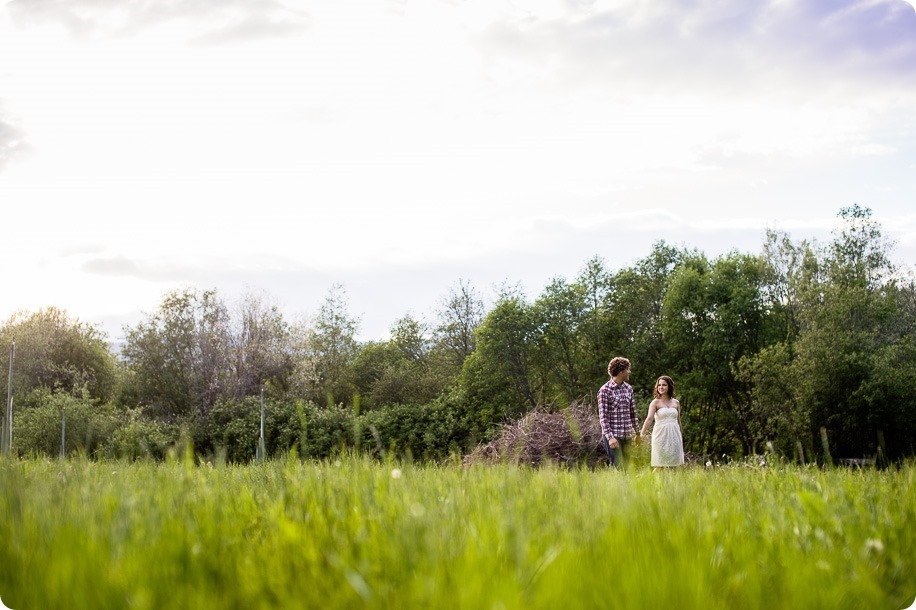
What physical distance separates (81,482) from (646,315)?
149 ft

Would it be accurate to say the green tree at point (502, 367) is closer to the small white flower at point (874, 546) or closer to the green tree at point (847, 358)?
the green tree at point (847, 358)

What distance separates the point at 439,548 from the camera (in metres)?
2.64

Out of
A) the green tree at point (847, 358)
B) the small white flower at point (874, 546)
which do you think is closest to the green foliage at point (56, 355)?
the green tree at point (847, 358)

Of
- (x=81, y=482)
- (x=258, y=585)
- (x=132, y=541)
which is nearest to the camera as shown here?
(x=258, y=585)

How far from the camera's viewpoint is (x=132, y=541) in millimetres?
2887

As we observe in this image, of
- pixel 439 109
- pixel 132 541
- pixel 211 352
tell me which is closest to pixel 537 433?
pixel 439 109

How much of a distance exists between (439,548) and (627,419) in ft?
31.6

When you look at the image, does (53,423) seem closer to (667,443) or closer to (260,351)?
(260,351)

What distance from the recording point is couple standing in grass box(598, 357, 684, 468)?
11852 mm

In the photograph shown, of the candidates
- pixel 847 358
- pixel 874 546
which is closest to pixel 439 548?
pixel 874 546

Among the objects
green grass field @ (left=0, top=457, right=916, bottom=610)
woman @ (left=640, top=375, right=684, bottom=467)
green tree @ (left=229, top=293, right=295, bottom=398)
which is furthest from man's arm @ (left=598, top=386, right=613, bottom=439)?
green tree @ (left=229, top=293, right=295, bottom=398)

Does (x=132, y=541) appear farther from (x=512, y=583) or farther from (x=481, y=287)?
(x=481, y=287)

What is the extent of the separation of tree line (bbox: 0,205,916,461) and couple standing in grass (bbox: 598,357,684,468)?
26.4 m

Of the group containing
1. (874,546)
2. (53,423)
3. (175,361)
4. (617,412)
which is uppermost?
(175,361)
